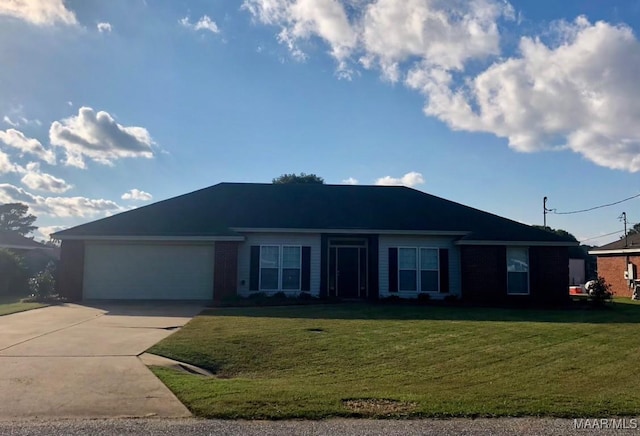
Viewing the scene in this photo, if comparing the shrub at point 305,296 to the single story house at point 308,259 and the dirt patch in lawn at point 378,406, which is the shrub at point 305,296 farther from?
the dirt patch in lawn at point 378,406

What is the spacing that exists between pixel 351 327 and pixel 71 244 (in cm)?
1277

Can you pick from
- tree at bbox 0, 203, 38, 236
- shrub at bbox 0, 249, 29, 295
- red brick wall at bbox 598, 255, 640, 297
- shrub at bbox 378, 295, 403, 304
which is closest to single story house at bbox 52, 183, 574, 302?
shrub at bbox 378, 295, 403, 304

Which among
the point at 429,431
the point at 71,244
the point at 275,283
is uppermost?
the point at 71,244

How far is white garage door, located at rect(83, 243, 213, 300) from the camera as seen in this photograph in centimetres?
2027

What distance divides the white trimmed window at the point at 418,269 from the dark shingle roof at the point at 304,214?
97 centimetres

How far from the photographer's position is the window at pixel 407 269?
2073 centimetres

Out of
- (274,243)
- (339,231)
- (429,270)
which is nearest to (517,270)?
(429,270)

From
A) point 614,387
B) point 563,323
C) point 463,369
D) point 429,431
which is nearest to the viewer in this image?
point 429,431

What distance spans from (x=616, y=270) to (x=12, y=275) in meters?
31.7

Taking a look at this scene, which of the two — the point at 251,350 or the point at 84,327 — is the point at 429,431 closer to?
the point at 251,350

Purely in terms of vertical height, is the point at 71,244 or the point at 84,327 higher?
the point at 71,244

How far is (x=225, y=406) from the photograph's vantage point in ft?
20.4

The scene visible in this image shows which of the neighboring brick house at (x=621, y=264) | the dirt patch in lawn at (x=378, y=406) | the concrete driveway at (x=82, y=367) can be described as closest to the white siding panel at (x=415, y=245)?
the concrete driveway at (x=82, y=367)

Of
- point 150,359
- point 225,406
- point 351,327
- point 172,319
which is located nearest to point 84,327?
point 172,319
